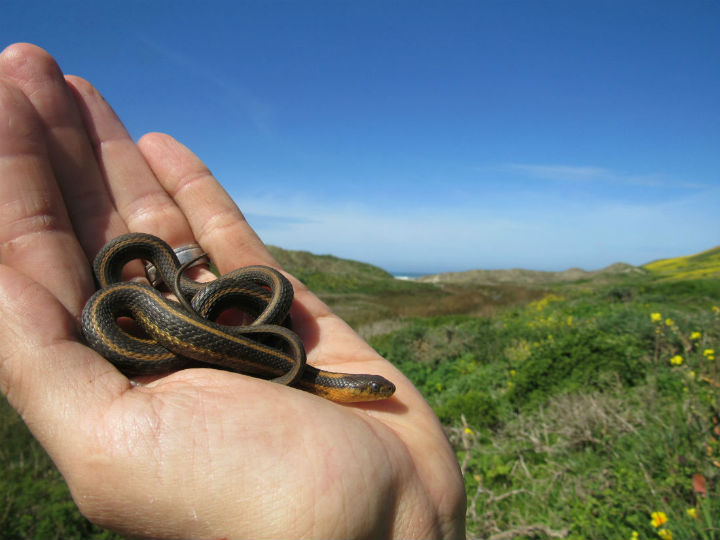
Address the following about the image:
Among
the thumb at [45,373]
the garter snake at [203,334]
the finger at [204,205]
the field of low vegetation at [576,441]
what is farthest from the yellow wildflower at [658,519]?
the finger at [204,205]

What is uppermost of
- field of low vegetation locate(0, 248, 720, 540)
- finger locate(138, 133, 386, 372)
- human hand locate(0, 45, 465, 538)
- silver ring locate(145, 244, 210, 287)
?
finger locate(138, 133, 386, 372)

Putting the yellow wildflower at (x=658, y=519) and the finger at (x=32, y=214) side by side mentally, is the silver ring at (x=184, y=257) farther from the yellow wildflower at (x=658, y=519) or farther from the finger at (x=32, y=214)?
the yellow wildflower at (x=658, y=519)

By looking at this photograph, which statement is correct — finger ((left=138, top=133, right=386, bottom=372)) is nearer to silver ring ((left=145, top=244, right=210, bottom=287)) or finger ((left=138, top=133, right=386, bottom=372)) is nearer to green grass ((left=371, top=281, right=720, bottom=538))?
silver ring ((left=145, top=244, right=210, bottom=287))

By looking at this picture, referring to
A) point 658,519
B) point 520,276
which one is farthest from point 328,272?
point 658,519

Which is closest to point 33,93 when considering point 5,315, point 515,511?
point 5,315

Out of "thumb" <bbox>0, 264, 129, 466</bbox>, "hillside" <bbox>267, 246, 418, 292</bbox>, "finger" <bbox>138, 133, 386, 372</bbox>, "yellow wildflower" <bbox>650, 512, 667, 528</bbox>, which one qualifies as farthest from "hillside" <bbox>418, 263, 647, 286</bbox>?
"thumb" <bbox>0, 264, 129, 466</bbox>

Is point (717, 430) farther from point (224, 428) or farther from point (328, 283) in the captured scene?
point (328, 283)
